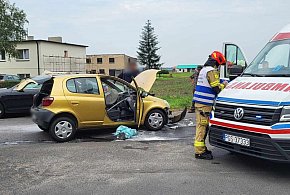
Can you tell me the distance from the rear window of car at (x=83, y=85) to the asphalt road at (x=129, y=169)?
1158 millimetres

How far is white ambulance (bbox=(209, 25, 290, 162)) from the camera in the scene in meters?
4.91

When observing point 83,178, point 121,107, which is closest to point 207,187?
point 83,178

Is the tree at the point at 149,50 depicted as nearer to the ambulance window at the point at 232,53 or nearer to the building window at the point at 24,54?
the building window at the point at 24,54

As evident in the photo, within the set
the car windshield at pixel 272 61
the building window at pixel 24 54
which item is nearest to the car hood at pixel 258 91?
the car windshield at pixel 272 61

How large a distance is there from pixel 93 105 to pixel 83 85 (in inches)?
21.1

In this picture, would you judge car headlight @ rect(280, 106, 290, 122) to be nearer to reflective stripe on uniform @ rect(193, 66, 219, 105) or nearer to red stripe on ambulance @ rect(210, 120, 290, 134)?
red stripe on ambulance @ rect(210, 120, 290, 134)

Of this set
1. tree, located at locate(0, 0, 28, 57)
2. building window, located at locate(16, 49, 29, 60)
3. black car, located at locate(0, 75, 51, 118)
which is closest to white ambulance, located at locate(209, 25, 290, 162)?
black car, located at locate(0, 75, 51, 118)

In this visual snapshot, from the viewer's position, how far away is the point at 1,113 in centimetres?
1212

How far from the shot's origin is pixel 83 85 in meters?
8.35

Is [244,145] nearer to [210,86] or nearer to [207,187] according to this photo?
[207,187]

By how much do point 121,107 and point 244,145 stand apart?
4208 mm

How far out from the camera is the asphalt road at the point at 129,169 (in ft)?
Result: 16.1

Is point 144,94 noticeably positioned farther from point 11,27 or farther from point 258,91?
point 11,27

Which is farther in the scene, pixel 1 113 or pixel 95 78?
pixel 1 113
